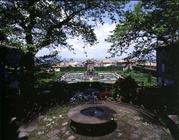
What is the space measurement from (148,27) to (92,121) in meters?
13.1

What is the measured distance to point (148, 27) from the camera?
20.2 m

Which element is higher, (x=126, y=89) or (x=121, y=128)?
(x=126, y=89)

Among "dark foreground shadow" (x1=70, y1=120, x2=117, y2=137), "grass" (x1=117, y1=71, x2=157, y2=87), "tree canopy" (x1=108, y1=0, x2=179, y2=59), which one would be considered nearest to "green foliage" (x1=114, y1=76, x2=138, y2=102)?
"tree canopy" (x1=108, y1=0, x2=179, y2=59)

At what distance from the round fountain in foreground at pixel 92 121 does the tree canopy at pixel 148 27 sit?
30.7 feet

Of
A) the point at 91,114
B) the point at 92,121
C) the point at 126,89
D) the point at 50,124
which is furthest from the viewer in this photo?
the point at 126,89

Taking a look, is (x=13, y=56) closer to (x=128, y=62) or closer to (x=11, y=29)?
(x=11, y=29)

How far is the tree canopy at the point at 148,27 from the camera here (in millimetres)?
17672

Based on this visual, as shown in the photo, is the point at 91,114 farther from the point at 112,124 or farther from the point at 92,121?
the point at 112,124

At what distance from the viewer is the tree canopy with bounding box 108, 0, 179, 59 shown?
17672 millimetres

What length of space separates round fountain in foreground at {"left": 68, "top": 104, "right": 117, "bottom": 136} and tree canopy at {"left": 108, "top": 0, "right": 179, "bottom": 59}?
9352 millimetres

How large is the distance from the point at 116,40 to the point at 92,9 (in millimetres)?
4913

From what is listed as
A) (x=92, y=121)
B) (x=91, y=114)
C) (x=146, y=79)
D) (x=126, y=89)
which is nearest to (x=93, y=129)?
(x=92, y=121)

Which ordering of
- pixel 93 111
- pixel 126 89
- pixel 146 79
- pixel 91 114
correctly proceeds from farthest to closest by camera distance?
1. pixel 146 79
2. pixel 126 89
3. pixel 93 111
4. pixel 91 114

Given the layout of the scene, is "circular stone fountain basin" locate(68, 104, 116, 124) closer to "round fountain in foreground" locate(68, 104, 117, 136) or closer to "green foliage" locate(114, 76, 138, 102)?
"round fountain in foreground" locate(68, 104, 117, 136)
